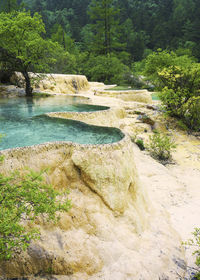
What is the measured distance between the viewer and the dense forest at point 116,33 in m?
29.3

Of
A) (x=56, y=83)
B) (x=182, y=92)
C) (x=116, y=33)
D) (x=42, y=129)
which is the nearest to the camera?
(x=42, y=129)

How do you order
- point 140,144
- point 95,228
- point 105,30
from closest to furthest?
point 95,228 < point 140,144 < point 105,30

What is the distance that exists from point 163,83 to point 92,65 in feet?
57.8

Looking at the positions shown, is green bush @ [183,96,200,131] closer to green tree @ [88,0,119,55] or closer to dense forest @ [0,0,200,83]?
dense forest @ [0,0,200,83]

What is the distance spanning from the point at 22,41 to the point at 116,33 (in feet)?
114

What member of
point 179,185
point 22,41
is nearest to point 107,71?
point 22,41

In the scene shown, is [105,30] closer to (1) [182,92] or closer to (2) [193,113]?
(1) [182,92]

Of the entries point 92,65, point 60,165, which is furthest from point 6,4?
point 60,165

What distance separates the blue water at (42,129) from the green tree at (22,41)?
4.38 meters

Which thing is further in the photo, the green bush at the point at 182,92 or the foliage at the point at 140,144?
the green bush at the point at 182,92

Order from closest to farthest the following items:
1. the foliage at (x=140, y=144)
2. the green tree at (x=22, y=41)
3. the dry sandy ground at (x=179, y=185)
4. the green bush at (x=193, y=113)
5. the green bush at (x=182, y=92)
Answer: the dry sandy ground at (x=179, y=185) → the foliage at (x=140, y=144) → the green tree at (x=22, y=41) → the green bush at (x=193, y=113) → the green bush at (x=182, y=92)

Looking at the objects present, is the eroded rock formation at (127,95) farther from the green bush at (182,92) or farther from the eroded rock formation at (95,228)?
the eroded rock formation at (95,228)

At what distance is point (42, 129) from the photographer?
7973 millimetres

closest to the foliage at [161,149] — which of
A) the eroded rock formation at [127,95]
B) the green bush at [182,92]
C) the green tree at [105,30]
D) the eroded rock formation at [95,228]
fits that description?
the green bush at [182,92]
